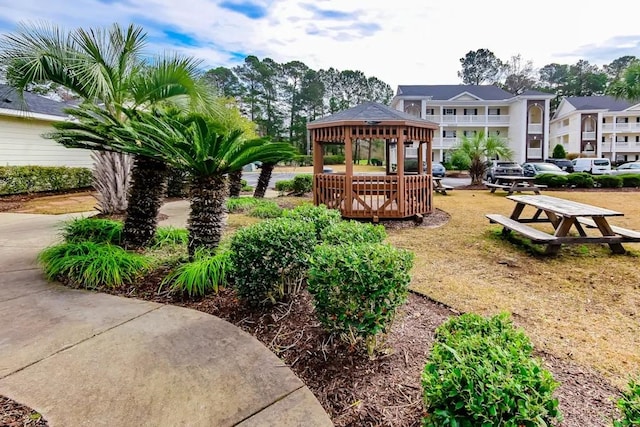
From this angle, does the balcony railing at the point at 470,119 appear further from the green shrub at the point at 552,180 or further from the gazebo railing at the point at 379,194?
the gazebo railing at the point at 379,194

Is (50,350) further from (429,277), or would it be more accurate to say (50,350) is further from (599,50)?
(599,50)

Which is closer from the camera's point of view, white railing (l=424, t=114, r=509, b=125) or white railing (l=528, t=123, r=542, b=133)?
white railing (l=528, t=123, r=542, b=133)

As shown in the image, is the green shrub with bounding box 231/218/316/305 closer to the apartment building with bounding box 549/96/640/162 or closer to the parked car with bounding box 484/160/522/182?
the parked car with bounding box 484/160/522/182

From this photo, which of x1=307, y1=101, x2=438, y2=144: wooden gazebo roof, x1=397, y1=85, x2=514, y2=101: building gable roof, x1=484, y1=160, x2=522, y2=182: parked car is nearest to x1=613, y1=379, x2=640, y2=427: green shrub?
x1=307, y1=101, x2=438, y2=144: wooden gazebo roof

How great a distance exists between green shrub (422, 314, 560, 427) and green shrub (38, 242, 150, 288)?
12.3 feet

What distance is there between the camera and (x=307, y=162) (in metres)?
43.5

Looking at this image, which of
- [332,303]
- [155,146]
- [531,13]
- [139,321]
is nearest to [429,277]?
[332,303]

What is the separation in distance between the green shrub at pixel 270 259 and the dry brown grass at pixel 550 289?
5.68ft

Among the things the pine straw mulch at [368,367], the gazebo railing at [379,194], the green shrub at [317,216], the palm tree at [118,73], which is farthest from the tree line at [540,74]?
the pine straw mulch at [368,367]

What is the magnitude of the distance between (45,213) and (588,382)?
1133 cm

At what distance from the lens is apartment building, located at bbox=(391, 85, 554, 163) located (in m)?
34.2

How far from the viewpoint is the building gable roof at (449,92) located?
35906 mm

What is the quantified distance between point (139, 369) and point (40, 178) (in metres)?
14.0

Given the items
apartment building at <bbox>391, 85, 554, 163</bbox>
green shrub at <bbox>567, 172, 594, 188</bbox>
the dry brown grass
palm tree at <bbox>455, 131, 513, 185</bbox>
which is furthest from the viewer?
apartment building at <bbox>391, 85, 554, 163</bbox>
